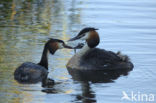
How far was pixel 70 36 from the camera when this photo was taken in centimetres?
1703

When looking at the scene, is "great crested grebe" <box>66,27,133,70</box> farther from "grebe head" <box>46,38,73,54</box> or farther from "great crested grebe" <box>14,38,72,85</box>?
"great crested grebe" <box>14,38,72,85</box>

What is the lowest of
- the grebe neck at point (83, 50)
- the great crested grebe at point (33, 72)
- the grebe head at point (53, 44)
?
the great crested grebe at point (33, 72)

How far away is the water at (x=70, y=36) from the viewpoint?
1179cm

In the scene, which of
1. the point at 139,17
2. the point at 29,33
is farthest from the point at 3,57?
the point at 139,17

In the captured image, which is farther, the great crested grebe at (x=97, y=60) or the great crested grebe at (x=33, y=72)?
the great crested grebe at (x=97, y=60)

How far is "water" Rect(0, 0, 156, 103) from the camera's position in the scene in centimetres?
1179

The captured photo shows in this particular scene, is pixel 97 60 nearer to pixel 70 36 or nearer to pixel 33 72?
pixel 33 72

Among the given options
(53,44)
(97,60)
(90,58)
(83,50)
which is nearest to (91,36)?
(83,50)

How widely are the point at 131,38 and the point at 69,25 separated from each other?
2478mm

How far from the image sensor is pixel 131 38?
17172 mm

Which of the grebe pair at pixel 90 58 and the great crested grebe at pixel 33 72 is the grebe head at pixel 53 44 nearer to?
the grebe pair at pixel 90 58

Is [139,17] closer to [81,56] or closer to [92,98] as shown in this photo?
[81,56]

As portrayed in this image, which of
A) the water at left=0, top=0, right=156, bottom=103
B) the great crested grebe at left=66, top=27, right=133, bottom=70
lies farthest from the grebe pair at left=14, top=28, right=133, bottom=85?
the water at left=0, top=0, right=156, bottom=103

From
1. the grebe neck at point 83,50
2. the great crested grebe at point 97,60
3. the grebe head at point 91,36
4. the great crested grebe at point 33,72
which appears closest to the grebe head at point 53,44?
the great crested grebe at point 33,72
